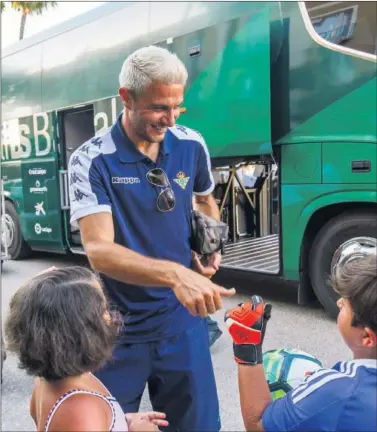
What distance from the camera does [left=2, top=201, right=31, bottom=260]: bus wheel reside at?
8242mm

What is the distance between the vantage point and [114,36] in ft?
19.7

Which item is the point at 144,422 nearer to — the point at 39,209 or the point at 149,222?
the point at 149,222

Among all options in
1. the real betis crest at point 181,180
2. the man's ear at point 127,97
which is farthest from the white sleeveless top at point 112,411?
the man's ear at point 127,97

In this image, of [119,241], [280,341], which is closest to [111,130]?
[119,241]

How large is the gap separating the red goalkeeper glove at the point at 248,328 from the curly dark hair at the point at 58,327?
0.36m

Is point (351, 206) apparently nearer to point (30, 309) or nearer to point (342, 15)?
point (342, 15)

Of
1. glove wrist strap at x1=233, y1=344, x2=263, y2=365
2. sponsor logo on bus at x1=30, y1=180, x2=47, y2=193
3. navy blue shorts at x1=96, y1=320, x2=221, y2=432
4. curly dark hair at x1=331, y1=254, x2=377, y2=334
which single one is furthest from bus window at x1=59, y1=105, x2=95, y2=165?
curly dark hair at x1=331, y1=254, x2=377, y2=334

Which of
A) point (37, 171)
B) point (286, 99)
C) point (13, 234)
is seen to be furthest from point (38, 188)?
point (286, 99)

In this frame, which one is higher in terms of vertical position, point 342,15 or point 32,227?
point 342,15

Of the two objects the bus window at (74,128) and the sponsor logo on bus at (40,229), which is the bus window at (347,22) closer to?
the bus window at (74,128)

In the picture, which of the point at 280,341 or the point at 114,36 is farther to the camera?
the point at 114,36

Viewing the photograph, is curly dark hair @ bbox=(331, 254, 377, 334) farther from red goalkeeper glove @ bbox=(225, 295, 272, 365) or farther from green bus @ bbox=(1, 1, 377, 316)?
green bus @ bbox=(1, 1, 377, 316)

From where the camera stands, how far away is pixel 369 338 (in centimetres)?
142

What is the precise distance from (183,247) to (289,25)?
3313 mm
